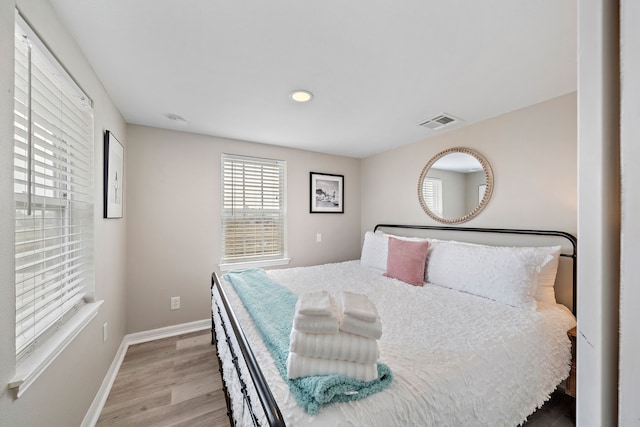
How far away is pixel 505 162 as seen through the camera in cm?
242

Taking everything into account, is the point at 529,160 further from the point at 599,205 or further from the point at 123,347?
the point at 123,347

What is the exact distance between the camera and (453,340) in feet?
4.56

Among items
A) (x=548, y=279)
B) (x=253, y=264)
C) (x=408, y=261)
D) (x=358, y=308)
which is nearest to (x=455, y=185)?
(x=408, y=261)

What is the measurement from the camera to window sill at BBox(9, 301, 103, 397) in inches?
38.4

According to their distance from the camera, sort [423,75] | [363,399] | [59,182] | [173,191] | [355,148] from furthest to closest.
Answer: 1. [355,148]
2. [173,191]
3. [423,75]
4. [59,182]
5. [363,399]

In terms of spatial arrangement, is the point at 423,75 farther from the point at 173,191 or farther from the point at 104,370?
the point at 104,370

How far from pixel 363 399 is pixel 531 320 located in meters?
1.34

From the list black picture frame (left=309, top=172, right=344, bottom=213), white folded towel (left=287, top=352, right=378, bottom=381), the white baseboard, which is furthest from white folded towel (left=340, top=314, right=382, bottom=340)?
black picture frame (left=309, top=172, right=344, bottom=213)

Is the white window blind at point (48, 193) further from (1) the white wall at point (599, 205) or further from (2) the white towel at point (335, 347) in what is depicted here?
(1) the white wall at point (599, 205)

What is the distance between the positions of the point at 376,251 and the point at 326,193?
1.24 metres

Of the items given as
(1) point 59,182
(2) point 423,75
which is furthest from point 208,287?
(2) point 423,75

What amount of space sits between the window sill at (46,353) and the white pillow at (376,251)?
8.22 ft

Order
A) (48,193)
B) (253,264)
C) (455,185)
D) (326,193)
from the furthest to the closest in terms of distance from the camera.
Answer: (326,193) < (253,264) < (455,185) < (48,193)

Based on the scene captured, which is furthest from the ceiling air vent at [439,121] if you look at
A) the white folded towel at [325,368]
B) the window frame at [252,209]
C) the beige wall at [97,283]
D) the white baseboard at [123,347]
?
the white baseboard at [123,347]
